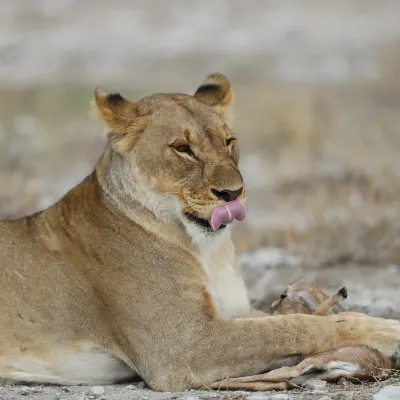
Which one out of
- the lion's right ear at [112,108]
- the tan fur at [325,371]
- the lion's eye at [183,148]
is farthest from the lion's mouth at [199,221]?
the tan fur at [325,371]

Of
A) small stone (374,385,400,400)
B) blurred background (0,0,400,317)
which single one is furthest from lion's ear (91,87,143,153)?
blurred background (0,0,400,317)

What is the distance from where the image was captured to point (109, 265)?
231 inches

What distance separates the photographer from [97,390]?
5672mm

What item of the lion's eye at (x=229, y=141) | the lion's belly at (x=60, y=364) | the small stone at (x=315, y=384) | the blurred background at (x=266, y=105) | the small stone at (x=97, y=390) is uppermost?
the blurred background at (x=266, y=105)

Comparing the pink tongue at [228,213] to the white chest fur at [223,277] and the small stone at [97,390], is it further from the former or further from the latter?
the small stone at [97,390]

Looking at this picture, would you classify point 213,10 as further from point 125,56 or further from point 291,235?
point 291,235

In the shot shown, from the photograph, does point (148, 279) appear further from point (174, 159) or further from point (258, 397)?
point (258, 397)

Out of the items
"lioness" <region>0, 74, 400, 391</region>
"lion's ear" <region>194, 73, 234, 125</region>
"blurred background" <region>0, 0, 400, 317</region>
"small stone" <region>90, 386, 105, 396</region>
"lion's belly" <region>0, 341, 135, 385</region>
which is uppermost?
"blurred background" <region>0, 0, 400, 317</region>

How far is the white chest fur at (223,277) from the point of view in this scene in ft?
19.6

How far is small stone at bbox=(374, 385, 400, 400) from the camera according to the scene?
17.5 ft

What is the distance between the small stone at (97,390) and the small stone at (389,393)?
3.98 feet

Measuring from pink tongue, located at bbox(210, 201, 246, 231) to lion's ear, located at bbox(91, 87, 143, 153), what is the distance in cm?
58

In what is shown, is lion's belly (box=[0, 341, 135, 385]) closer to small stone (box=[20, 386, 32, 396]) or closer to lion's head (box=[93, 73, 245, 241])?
small stone (box=[20, 386, 32, 396])

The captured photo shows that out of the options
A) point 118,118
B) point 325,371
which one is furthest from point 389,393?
point 118,118
